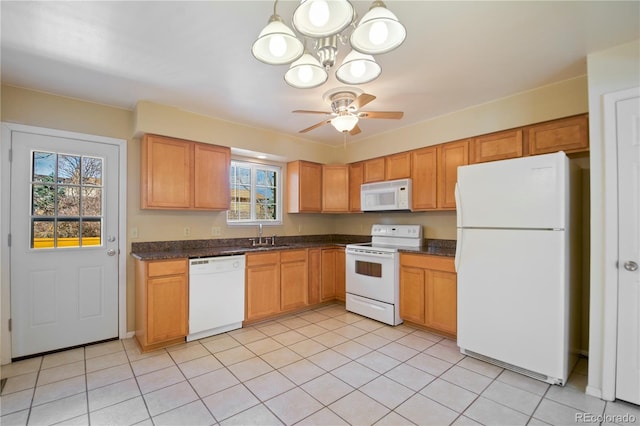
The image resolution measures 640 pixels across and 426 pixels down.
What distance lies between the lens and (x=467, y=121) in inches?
133

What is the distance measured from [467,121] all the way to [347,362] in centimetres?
288

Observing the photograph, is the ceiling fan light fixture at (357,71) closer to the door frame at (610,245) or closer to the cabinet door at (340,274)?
the door frame at (610,245)

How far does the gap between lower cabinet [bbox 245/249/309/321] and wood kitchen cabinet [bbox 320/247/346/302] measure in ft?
1.11

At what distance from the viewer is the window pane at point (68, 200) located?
2.95 m

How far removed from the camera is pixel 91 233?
3.09 m

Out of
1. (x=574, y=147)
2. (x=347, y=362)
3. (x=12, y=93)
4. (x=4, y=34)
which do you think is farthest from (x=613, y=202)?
(x=12, y=93)

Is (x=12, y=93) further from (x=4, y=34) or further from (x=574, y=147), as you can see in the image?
(x=574, y=147)

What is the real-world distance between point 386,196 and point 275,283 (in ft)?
6.25

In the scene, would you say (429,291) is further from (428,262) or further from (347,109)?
(347,109)

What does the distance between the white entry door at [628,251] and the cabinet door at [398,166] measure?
210 centimetres

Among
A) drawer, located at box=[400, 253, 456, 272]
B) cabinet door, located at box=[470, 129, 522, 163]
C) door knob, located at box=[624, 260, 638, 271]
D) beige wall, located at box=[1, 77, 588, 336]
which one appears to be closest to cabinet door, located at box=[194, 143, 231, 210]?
beige wall, located at box=[1, 77, 588, 336]

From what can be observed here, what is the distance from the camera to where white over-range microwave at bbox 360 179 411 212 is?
388 centimetres

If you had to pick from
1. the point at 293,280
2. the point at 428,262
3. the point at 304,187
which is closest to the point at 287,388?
the point at 293,280

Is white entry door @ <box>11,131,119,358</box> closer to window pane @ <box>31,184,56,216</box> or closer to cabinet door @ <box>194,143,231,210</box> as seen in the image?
window pane @ <box>31,184,56,216</box>
